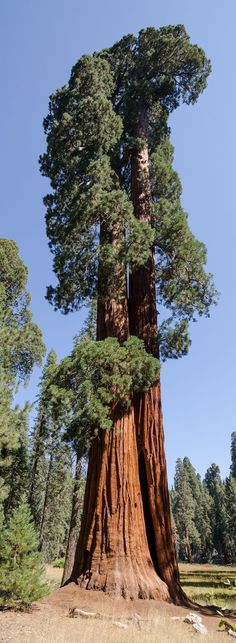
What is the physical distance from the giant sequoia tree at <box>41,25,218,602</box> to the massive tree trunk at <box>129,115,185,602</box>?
2cm

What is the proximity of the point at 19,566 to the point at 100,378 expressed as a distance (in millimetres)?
3358

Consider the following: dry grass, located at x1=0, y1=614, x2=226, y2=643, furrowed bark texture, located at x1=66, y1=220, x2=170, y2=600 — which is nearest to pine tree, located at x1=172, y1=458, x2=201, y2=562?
furrowed bark texture, located at x1=66, y1=220, x2=170, y2=600

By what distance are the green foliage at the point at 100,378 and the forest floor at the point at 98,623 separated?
2552 mm

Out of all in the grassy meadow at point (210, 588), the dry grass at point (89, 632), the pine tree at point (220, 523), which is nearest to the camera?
the dry grass at point (89, 632)

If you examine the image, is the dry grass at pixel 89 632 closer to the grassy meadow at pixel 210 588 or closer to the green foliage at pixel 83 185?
Result: the grassy meadow at pixel 210 588

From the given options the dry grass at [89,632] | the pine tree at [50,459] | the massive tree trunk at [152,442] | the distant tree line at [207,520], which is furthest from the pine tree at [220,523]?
the dry grass at [89,632]

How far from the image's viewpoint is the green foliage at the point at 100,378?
7676mm

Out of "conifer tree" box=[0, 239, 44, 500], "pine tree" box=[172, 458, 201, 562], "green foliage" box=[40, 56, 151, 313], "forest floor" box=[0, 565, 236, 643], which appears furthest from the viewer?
"pine tree" box=[172, 458, 201, 562]

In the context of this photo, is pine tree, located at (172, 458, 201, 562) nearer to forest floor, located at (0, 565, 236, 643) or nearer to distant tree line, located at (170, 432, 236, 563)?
distant tree line, located at (170, 432, 236, 563)

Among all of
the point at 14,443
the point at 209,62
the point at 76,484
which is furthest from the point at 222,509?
the point at 209,62

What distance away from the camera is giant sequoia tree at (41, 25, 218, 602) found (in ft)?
25.4

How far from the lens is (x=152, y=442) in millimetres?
9000

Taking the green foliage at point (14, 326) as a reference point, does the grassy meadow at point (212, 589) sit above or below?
below

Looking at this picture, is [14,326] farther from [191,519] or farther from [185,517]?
[191,519]
